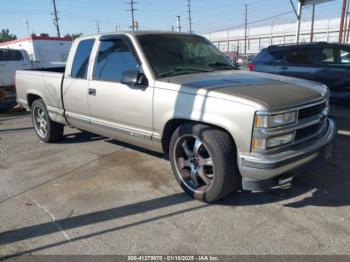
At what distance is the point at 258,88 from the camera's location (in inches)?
145

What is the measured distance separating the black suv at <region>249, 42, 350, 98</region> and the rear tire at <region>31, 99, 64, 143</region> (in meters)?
5.89

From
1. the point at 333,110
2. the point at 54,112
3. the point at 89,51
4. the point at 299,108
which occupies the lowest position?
the point at 333,110

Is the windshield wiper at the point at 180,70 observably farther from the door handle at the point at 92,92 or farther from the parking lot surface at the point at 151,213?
the parking lot surface at the point at 151,213

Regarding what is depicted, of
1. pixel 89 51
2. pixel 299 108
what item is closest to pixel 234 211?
pixel 299 108

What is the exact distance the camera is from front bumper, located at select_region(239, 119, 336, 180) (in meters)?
3.28

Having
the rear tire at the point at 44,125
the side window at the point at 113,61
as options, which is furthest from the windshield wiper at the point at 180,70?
the rear tire at the point at 44,125

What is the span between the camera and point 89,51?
5.30m

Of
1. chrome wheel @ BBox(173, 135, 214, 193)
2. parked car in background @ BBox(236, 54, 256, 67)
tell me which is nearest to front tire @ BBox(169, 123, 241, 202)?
chrome wheel @ BBox(173, 135, 214, 193)

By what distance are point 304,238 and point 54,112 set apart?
455 cm

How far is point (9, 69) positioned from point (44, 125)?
5.30 meters

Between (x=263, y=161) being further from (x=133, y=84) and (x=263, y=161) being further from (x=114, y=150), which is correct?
(x=114, y=150)

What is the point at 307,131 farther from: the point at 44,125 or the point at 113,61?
the point at 44,125

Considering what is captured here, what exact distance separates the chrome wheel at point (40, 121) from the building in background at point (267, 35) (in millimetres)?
43865

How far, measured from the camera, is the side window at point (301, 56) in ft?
29.6
